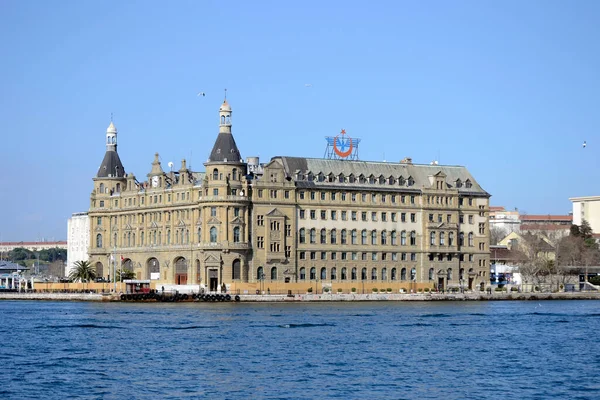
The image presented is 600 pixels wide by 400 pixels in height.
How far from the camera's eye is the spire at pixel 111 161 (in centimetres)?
17750

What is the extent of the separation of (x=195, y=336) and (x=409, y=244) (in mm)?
79114

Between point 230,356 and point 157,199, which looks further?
point 157,199

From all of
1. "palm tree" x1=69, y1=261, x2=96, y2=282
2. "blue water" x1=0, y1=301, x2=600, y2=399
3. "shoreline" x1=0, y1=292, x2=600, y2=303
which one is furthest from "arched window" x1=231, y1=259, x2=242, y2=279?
"blue water" x1=0, y1=301, x2=600, y2=399

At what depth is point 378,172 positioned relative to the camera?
164 meters

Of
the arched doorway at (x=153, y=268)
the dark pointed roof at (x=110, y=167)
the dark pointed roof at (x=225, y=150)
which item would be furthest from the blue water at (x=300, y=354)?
the dark pointed roof at (x=110, y=167)

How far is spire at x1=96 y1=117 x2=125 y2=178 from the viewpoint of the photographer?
177500mm

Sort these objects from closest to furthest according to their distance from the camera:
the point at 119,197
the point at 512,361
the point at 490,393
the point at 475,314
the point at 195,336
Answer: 1. the point at 490,393
2. the point at 512,361
3. the point at 195,336
4. the point at 475,314
5. the point at 119,197

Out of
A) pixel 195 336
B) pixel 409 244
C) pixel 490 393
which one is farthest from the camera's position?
pixel 409 244

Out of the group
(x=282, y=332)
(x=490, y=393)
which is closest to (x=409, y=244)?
(x=282, y=332)

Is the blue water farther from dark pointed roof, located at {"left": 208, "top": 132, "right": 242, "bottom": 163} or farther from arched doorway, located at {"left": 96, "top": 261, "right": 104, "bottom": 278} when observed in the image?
arched doorway, located at {"left": 96, "top": 261, "right": 104, "bottom": 278}

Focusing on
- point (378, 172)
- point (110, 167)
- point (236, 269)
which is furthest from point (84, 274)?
point (378, 172)

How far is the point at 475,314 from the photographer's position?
11750cm

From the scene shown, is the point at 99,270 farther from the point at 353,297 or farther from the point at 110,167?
the point at 353,297

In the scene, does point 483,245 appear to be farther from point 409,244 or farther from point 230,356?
point 230,356
